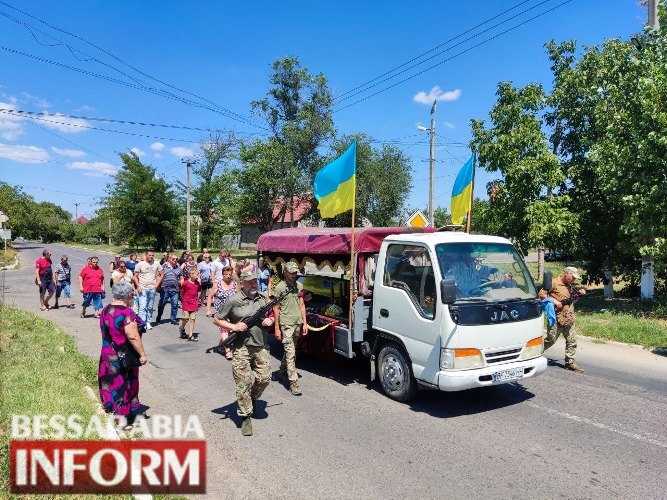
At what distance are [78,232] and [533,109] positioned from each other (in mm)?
114794

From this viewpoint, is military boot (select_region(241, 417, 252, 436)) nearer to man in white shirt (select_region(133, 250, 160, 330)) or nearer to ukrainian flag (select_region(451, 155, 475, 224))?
ukrainian flag (select_region(451, 155, 475, 224))

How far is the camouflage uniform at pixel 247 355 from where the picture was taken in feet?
17.7

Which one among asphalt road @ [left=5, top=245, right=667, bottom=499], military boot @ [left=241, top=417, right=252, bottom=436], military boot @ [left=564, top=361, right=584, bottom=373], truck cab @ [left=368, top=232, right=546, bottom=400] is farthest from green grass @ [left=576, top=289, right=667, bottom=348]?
military boot @ [left=241, top=417, right=252, bottom=436]

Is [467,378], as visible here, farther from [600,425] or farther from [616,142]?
[616,142]

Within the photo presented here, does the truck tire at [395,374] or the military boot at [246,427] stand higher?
the truck tire at [395,374]

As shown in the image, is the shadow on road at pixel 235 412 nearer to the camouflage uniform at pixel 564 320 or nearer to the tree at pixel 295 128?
the camouflage uniform at pixel 564 320

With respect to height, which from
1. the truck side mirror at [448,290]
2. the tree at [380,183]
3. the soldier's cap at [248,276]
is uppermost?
the tree at [380,183]

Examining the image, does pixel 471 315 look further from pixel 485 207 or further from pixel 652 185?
pixel 485 207

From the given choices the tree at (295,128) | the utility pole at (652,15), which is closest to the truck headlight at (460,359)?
the utility pole at (652,15)

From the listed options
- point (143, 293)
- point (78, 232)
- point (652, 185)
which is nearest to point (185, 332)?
point (143, 293)

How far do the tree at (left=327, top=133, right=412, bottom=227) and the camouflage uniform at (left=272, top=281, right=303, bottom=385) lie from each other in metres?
32.9

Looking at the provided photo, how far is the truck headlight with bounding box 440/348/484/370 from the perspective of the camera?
557cm

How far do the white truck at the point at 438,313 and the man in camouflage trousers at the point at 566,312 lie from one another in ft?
4.86

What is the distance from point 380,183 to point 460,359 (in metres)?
36.2
